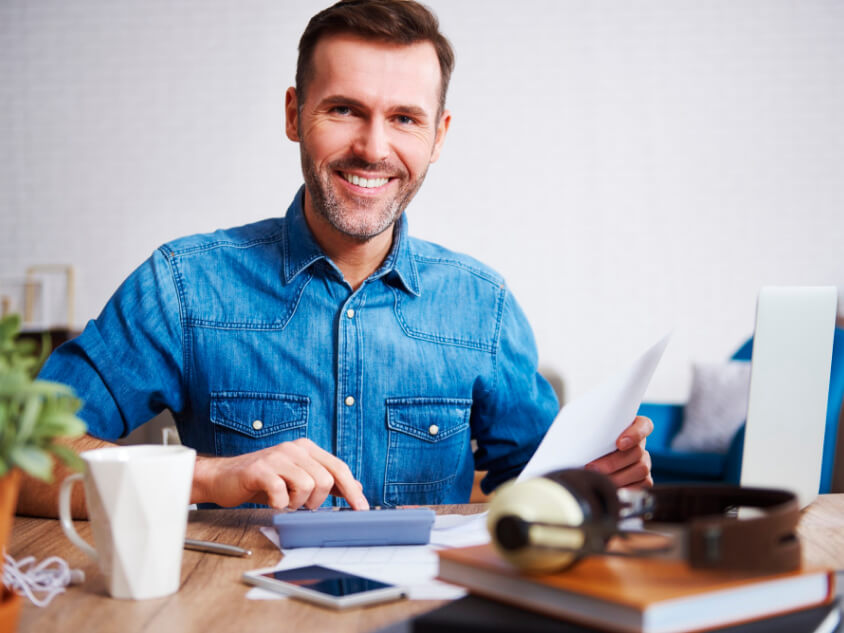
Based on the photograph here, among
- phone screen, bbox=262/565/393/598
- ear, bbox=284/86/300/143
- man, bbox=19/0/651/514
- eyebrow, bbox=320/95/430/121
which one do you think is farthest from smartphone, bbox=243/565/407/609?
ear, bbox=284/86/300/143

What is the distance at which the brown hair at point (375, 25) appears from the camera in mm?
1314

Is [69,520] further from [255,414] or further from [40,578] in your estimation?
[255,414]

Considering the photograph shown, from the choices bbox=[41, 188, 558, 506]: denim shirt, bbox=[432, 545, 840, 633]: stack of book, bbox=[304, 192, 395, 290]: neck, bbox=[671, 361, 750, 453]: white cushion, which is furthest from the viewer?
bbox=[671, 361, 750, 453]: white cushion

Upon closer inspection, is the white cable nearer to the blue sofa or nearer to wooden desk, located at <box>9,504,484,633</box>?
wooden desk, located at <box>9,504,484,633</box>

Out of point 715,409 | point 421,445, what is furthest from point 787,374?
point 715,409

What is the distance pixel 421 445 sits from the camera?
133 cm

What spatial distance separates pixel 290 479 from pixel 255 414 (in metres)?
0.46

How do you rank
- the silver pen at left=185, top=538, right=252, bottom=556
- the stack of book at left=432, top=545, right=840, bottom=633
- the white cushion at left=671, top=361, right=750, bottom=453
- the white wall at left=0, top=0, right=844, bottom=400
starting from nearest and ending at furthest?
1. the stack of book at left=432, top=545, right=840, bottom=633
2. the silver pen at left=185, top=538, right=252, bottom=556
3. the white cushion at left=671, top=361, right=750, bottom=453
4. the white wall at left=0, top=0, right=844, bottom=400

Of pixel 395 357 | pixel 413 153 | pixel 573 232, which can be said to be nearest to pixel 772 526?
pixel 395 357

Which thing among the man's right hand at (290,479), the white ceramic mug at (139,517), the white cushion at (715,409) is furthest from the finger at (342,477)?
the white cushion at (715,409)

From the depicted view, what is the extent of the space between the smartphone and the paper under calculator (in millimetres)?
84

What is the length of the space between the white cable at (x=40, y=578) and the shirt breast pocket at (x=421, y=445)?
2.18 ft

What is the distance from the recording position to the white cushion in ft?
11.9

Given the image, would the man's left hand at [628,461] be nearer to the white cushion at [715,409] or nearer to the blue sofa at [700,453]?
the blue sofa at [700,453]
